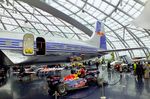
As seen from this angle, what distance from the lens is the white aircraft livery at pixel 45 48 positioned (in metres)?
12.1

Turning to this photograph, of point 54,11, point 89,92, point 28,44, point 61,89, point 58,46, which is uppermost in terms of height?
point 54,11

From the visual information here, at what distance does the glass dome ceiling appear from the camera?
103ft

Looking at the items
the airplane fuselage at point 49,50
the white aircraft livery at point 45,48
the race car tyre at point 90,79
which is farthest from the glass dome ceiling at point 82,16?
the race car tyre at point 90,79

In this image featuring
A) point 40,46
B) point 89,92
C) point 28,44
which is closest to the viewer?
point 28,44

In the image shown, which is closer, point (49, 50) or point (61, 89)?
point (61, 89)

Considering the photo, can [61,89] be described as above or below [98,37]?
below

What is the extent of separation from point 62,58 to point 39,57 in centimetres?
315

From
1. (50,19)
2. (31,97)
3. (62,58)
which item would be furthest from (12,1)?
(31,97)

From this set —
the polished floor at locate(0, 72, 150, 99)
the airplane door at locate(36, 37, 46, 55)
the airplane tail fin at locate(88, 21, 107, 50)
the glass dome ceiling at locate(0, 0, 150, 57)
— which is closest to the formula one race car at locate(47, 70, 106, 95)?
the polished floor at locate(0, 72, 150, 99)

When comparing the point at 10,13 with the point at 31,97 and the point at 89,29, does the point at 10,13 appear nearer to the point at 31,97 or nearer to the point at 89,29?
the point at 89,29

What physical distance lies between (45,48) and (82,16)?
2643 centimetres

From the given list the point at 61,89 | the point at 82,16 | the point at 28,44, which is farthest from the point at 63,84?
the point at 82,16

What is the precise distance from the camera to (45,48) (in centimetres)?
1388

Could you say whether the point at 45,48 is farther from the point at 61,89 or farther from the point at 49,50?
the point at 61,89
